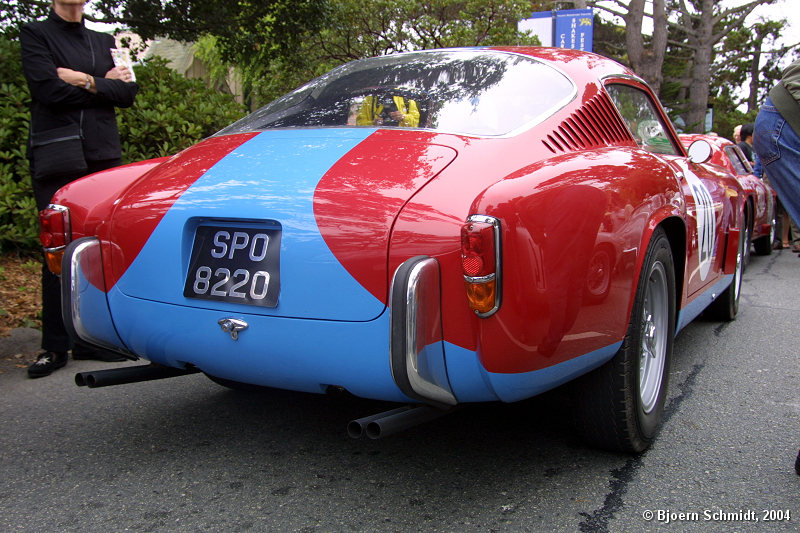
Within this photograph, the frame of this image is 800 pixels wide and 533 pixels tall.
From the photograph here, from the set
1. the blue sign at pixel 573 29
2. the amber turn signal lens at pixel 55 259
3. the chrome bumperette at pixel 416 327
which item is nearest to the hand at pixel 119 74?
the amber turn signal lens at pixel 55 259

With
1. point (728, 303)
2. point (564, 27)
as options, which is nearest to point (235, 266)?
point (728, 303)

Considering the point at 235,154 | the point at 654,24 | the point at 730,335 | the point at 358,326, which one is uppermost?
the point at 654,24

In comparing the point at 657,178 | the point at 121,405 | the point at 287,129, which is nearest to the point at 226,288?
the point at 287,129

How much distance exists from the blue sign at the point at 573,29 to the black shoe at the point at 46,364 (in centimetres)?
1149

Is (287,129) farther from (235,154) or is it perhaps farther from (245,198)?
(245,198)

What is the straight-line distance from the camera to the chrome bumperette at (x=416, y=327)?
1.88 m

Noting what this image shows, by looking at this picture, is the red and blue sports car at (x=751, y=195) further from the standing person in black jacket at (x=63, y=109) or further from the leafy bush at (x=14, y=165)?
the leafy bush at (x=14, y=165)

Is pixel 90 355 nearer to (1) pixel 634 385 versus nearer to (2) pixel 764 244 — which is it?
(1) pixel 634 385

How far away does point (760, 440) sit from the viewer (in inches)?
110

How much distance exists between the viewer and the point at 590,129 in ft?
8.95

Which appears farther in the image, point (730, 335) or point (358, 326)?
point (730, 335)

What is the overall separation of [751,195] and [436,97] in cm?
559

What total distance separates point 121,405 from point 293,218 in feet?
5.53

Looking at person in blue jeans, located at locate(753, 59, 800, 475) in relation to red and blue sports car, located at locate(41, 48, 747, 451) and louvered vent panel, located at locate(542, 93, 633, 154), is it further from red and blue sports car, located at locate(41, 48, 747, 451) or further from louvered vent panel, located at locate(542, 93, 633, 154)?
louvered vent panel, located at locate(542, 93, 633, 154)
